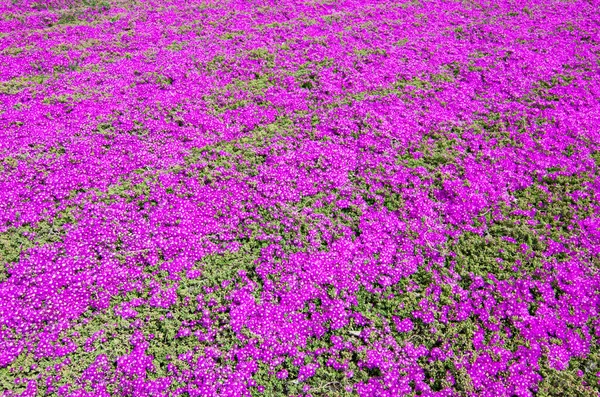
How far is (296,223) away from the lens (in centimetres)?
1023

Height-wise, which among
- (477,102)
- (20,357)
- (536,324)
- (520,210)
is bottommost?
(20,357)

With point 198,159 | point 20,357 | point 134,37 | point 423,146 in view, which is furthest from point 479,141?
point 134,37

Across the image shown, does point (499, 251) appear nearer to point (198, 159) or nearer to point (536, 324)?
point (536, 324)

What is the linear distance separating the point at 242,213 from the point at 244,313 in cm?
307

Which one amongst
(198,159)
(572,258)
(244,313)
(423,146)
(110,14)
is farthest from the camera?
(110,14)

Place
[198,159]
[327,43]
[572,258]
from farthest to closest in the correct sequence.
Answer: [327,43] < [198,159] < [572,258]

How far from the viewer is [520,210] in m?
10.9

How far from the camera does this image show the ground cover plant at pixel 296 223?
24.5ft

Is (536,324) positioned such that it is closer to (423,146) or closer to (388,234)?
(388,234)

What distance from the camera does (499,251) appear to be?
32.0 ft

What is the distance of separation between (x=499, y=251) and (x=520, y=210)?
6.48 feet

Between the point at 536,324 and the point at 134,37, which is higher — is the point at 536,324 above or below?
below

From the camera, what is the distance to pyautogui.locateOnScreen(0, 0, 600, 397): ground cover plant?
7480 millimetres

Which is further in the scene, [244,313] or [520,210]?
[520,210]
